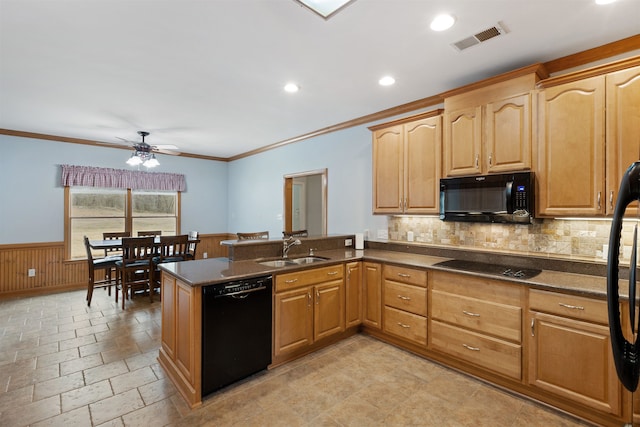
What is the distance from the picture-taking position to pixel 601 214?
2.19 metres

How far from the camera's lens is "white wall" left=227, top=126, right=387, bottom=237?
14.1ft

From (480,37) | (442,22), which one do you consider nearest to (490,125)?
(480,37)

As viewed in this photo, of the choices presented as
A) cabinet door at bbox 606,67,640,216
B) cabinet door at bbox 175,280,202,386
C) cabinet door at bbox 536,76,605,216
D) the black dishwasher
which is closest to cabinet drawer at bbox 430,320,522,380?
cabinet door at bbox 536,76,605,216

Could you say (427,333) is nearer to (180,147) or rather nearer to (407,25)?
(407,25)

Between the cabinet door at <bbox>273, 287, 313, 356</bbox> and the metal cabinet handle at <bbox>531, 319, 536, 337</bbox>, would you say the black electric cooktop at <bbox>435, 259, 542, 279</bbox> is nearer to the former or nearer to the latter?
the metal cabinet handle at <bbox>531, 319, 536, 337</bbox>

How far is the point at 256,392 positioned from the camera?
7.85 ft

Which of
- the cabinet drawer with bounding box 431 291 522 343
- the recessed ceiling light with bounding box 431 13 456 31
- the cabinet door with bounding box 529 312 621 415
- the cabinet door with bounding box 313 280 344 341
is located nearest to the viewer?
the cabinet door with bounding box 529 312 621 415

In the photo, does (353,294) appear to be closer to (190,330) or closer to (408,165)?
(408,165)

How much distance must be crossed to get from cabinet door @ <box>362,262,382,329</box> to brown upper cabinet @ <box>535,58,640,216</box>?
1576 mm

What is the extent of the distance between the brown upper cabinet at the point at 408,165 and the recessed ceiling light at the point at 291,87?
1036mm

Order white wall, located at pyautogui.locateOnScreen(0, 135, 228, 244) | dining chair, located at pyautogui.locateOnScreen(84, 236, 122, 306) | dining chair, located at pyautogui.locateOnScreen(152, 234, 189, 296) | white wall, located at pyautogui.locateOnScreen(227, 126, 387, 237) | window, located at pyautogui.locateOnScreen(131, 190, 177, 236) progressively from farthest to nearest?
window, located at pyautogui.locateOnScreen(131, 190, 177, 236) → white wall, located at pyautogui.locateOnScreen(0, 135, 228, 244) → dining chair, located at pyautogui.locateOnScreen(152, 234, 189, 296) → dining chair, located at pyautogui.locateOnScreen(84, 236, 122, 306) → white wall, located at pyautogui.locateOnScreen(227, 126, 387, 237)

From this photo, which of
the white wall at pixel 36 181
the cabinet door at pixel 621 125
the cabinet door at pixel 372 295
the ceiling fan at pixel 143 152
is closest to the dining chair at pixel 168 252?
the ceiling fan at pixel 143 152

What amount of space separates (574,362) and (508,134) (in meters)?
1.75

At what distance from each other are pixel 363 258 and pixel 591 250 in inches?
76.5
